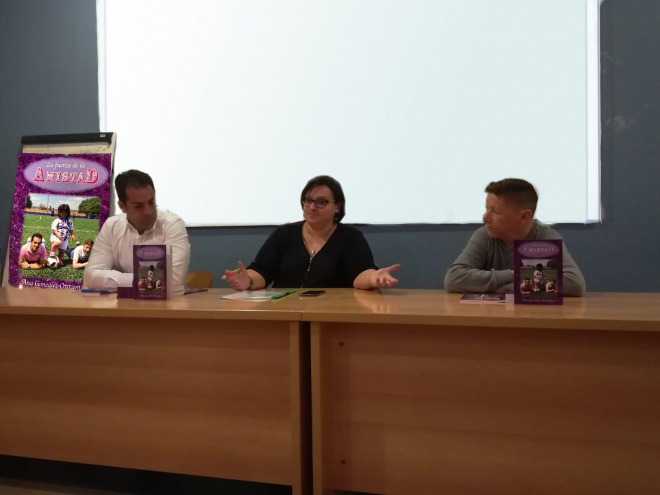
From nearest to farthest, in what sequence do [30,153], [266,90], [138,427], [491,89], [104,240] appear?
[138,427] < [104,240] < [491,89] < [266,90] < [30,153]

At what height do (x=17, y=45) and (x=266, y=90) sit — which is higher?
(x=17, y=45)

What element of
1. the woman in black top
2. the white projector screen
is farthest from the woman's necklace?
the white projector screen

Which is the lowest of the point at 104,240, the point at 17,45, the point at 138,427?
the point at 138,427

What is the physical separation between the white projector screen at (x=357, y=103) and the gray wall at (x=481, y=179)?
0.08 metres

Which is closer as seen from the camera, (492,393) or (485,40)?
(492,393)

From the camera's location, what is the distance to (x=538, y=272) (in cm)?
141

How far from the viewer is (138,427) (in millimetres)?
1467

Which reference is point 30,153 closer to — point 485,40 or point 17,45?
point 17,45

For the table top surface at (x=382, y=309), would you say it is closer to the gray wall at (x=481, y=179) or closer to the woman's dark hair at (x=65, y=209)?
the gray wall at (x=481, y=179)

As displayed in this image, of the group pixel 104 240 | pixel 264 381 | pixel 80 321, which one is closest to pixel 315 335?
pixel 264 381

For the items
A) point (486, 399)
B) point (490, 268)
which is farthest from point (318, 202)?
point (486, 399)

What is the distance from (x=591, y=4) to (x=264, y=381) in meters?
2.35

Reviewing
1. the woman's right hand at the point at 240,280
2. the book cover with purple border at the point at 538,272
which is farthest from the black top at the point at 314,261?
the book cover with purple border at the point at 538,272

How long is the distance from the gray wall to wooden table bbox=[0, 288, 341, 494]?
1.38 metres
